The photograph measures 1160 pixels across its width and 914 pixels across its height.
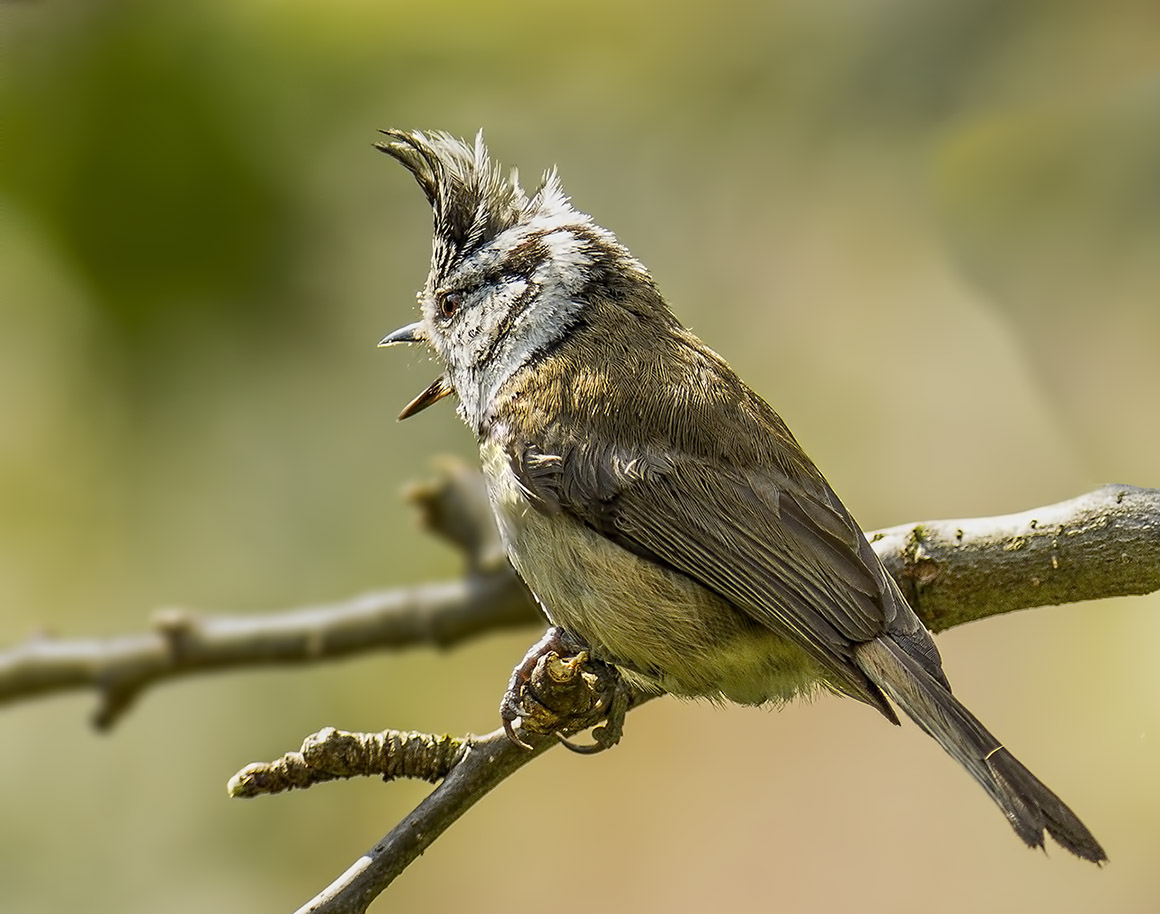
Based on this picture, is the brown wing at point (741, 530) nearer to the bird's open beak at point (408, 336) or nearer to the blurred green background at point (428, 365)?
the bird's open beak at point (408, 336)

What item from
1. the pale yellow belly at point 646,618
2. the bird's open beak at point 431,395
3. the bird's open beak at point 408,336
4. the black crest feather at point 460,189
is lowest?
the pale yellow belly at point 646,618

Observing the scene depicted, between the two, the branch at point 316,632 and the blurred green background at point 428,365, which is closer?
the branch at point 316,632

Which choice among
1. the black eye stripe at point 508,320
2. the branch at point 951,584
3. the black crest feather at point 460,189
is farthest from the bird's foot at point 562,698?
the black crest feather at point 460,189

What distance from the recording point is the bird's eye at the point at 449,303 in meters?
3.30

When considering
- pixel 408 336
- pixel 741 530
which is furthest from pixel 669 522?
pixel 408 336

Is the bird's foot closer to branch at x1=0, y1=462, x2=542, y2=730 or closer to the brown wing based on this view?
the brown wing

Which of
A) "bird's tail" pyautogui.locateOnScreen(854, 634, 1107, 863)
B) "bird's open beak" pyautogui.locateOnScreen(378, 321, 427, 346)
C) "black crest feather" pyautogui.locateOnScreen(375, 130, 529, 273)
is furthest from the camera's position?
"bird's open beak" pyautogui.locateOnScreen(378, 321, 427, 346)

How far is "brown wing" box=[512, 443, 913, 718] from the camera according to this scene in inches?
98.0

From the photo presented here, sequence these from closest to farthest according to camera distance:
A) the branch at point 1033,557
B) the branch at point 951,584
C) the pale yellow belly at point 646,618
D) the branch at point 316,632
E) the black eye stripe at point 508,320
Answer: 1. the branch at point 951,584
2. the branch at point 1033,557
3. the pale yellow belly at point 646,618
4. the black eye stripe at point 508,320
5. the branch at point 316,632

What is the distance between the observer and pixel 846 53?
265 inches

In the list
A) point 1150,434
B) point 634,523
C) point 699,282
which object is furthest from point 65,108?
point 1150,434

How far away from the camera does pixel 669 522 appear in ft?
8.86

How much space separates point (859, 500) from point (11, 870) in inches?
161

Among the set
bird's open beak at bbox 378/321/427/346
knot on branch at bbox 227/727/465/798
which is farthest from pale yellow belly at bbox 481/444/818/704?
bird's open beak at bbox 378/321/427/346
